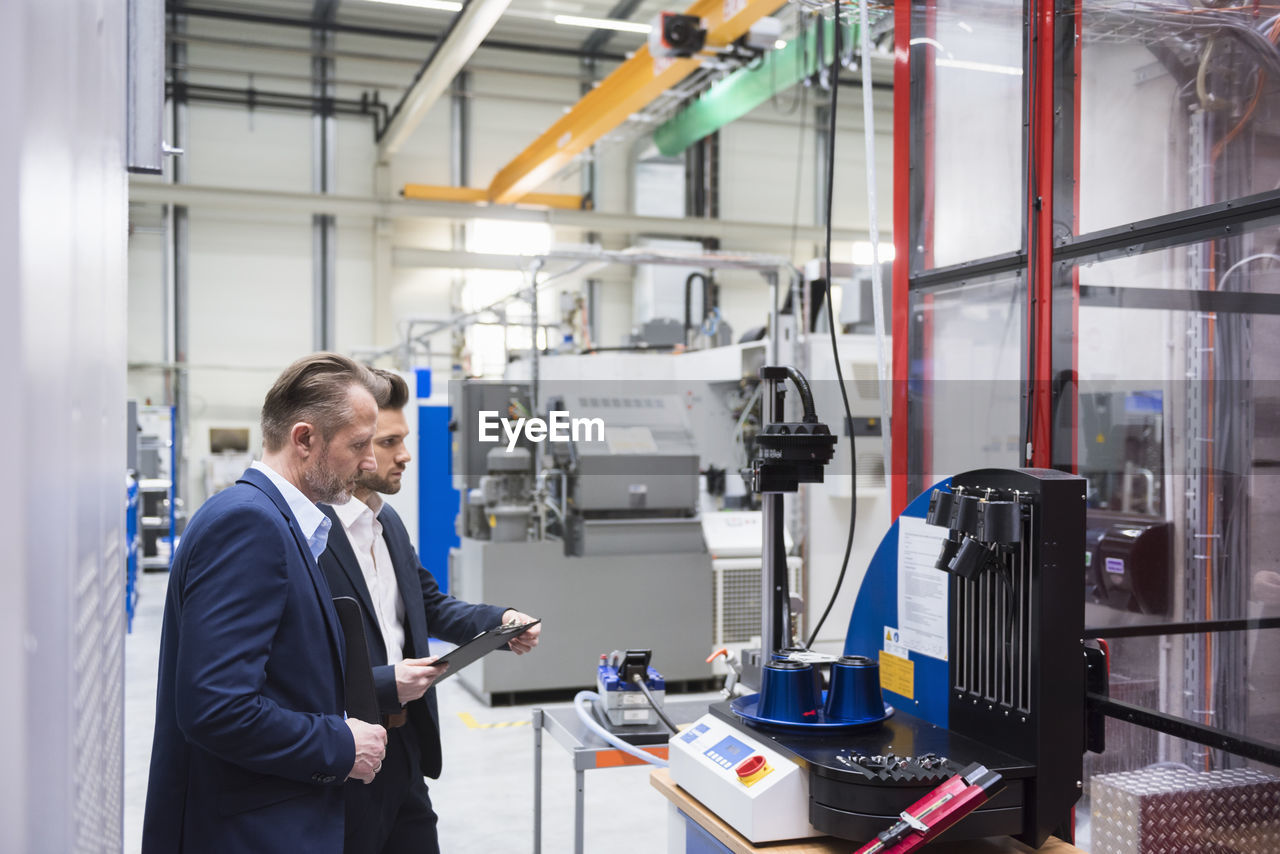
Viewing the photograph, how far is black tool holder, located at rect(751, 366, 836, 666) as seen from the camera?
1.81 meters

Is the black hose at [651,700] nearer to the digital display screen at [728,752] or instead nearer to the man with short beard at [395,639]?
the man with short beard at [395,639]

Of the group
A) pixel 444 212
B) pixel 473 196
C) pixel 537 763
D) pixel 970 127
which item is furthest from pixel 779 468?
pixel 444 212

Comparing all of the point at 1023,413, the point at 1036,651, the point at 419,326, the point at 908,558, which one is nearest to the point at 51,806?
the point at 1036,651

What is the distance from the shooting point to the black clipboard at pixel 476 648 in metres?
1.78

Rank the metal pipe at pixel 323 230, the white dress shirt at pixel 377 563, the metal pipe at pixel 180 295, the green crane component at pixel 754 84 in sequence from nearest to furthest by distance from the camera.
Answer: the white dress shirt at pixel 377 563 < the green crane component at pixel 754 84 < the metal pipe at pixel 180 295 < the metal pipe at pixel 323 230

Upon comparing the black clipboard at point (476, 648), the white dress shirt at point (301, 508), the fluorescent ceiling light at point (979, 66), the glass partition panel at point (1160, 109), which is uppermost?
the fluorescent ceiling light at point (979, 66)

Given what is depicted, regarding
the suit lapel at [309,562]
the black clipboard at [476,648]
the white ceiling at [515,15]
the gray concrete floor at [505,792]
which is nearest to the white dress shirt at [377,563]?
the black clipboard at [476,648]

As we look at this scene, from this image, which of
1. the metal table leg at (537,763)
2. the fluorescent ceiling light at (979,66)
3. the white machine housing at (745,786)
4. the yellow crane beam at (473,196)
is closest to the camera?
the white machine housing at (745,786)

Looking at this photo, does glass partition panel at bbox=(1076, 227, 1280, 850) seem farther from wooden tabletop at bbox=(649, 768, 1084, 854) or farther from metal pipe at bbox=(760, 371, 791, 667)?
metal pipe at bbox=(760, 371, 791, 667)

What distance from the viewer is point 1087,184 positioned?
2.06m

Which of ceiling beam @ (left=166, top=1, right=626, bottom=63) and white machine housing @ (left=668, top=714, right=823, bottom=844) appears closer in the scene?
white machine housing @ (left=668, top=714, right=823, bottom=844)

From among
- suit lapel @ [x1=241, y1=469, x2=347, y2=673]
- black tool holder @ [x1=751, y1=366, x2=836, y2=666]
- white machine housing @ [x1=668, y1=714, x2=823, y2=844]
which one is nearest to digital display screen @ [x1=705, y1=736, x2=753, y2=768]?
white machine housing @ [x1=668, y1=714, x2=823, y2=844]

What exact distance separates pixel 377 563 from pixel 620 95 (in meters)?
5.03

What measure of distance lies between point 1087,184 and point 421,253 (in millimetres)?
8790
